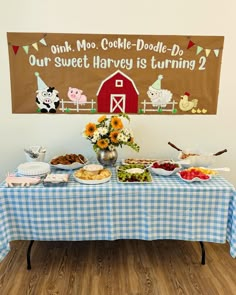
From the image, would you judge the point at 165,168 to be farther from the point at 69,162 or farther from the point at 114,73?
the point at 114,73

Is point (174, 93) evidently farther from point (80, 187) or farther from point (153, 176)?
point (80, 187)

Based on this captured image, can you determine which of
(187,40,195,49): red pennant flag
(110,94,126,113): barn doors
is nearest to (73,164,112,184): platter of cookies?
(110,94,126,113): barn doors

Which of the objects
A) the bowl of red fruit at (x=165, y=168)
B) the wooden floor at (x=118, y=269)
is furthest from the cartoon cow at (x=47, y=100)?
the wooden floor at (x=118, y=269)

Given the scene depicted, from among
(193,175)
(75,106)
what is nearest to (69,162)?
(75,106)

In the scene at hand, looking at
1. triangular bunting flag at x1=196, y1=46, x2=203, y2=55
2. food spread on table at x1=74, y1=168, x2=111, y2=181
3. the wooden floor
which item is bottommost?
the wooden floor

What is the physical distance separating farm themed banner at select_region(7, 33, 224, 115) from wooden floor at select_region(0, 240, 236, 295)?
1.16 m

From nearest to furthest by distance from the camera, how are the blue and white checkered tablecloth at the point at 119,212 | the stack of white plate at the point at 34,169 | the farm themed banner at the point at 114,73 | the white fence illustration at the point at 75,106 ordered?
1. the blue and white checkered tablecloth at the point at 119,212
2. the stack of white plate at the point at 34,169
3. the farm themed banner at the point at 114,73
4. the white fence illustration at the point at 75,106

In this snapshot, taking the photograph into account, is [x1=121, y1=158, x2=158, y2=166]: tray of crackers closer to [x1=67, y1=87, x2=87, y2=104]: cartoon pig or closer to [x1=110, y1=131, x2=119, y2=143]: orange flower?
[x1=110, y1=131, x2=119, y2=143]: orange flower

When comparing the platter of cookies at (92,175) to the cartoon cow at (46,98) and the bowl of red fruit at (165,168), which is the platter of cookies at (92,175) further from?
the cartoon cow at (46,98)

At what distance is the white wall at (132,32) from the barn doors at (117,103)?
13cm

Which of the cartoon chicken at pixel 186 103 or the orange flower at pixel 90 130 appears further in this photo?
the cartoon chicken at pixel 186 103

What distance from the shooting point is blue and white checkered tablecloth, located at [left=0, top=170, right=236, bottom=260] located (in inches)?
69.2

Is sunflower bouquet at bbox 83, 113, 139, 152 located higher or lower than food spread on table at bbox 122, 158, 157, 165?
higher

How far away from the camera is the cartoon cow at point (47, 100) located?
224cm
